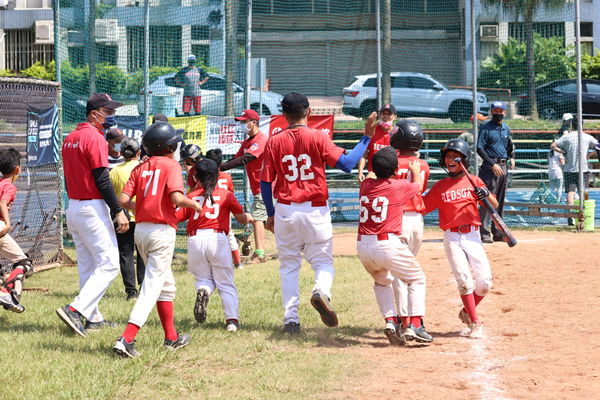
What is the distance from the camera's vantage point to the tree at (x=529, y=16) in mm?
20375

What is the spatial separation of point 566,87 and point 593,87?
7418mm

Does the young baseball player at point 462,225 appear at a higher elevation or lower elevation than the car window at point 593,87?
lower

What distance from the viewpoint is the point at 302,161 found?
7.88 metres

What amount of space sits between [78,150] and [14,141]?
559 centimetres

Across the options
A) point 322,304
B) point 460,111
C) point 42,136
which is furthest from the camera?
point 460,111

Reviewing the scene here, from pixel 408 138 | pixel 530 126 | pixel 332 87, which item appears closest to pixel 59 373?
pixel 408 138

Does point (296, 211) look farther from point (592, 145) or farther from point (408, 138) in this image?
point (592, 145)

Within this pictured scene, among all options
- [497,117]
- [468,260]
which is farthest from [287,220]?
[497,117]

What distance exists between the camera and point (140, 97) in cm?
1666

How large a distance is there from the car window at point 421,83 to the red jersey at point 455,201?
14.1 m

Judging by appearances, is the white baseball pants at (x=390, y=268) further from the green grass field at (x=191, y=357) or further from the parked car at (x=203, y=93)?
the parked car at (x=203, y=93)

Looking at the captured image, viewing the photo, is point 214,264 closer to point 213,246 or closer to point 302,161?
point 213,246

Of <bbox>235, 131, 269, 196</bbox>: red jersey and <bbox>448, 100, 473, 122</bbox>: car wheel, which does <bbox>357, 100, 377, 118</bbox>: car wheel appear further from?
<bbox>235, 131, 269, 196</bbox>: red jersey

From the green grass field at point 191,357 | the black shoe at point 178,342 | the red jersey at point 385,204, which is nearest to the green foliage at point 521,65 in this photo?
the green grass field at point 191,357
